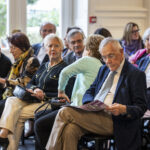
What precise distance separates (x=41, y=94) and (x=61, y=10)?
131 inches

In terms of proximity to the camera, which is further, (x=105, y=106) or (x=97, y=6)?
(x=97, y=6)

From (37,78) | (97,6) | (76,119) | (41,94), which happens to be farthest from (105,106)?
(97,6)

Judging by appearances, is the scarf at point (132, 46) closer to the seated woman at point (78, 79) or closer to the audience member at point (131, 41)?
the audience member at point (131, 41)

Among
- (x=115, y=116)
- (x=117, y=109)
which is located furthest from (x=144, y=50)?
(x=117, y=109)

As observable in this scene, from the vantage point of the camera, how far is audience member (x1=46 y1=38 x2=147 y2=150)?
300 centimetres

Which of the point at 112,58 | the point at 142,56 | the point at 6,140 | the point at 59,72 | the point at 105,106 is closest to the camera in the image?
the point at 105,106

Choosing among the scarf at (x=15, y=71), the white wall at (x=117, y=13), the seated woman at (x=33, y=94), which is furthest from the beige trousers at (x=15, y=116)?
the white wall at (x=117, y=13)

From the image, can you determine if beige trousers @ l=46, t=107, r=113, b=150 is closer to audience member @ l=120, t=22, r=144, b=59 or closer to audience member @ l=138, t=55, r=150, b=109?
audience member @ l=138, t=55, r=150, b=109

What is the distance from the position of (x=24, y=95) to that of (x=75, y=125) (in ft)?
3.20

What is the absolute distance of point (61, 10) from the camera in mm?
6898

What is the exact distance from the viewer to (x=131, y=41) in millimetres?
5648

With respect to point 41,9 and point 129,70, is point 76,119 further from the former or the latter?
point 41,9

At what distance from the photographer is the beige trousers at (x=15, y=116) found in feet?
12.3

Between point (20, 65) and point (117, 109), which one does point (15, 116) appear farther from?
point (117, 109)
